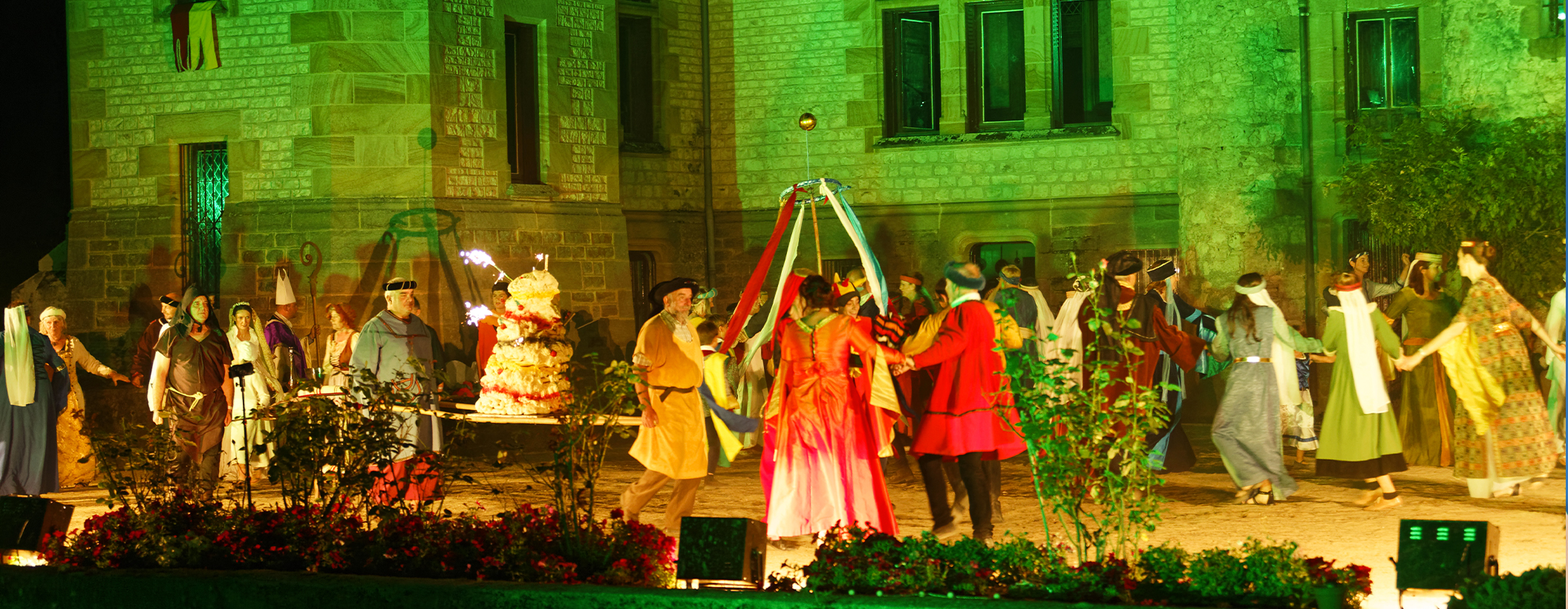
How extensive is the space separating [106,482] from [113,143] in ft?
35.0

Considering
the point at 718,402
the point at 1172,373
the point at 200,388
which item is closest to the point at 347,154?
the point at 200,388

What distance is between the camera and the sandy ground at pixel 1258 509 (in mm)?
8812

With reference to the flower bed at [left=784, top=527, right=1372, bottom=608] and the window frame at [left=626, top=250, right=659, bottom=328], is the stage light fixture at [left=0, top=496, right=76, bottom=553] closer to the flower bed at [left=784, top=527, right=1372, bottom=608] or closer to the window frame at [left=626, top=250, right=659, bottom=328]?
the flower bed at [left=784, top=527, right=1372, bottom=608]

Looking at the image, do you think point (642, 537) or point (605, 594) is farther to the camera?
point (642, 537)

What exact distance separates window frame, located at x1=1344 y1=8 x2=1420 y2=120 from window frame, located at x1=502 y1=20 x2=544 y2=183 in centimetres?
915

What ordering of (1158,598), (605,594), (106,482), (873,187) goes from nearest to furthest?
(1158,598), (605,594), (106,482), (873,187)

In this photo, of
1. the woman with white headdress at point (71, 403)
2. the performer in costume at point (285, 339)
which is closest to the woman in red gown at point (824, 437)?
the performer in costume at point (285, 339)

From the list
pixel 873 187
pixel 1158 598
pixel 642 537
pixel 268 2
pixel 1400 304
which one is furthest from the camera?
pixel 873 187

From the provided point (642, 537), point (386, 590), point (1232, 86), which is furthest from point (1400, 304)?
point (386, 590)

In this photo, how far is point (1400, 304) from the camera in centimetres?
1266

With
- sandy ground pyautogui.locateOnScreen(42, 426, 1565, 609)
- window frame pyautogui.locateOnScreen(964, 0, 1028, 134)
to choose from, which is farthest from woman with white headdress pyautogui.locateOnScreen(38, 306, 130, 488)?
Result: window frame pyautogui.locateOnScreen(964, 0, 1028, 134)

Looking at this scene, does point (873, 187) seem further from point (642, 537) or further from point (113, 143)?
point (642, 537)

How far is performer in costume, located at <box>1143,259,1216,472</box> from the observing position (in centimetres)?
1133

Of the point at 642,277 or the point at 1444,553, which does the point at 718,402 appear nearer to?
the point at 1444,553
